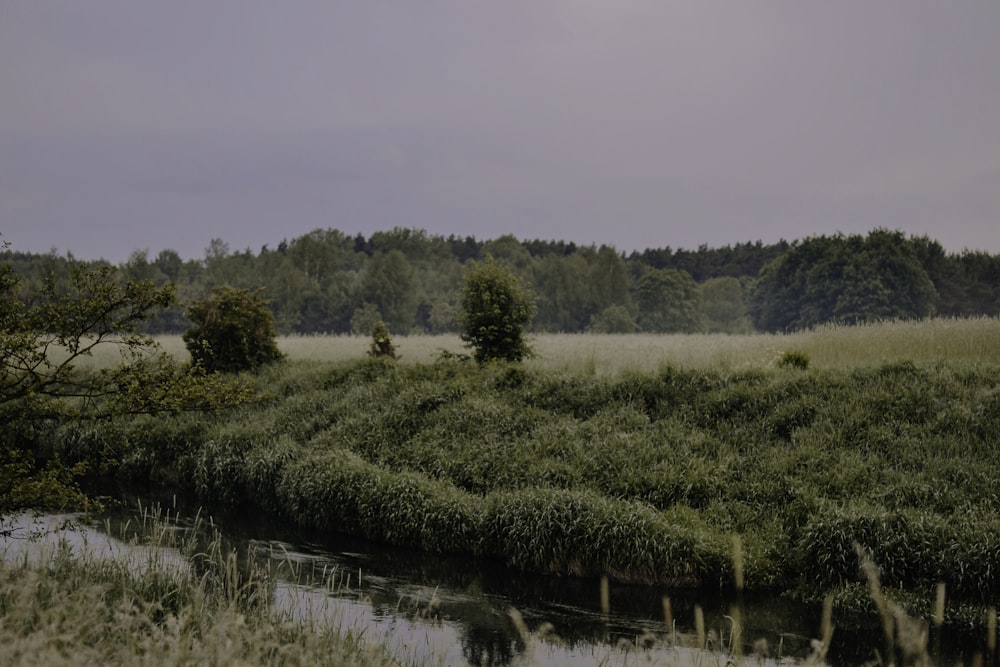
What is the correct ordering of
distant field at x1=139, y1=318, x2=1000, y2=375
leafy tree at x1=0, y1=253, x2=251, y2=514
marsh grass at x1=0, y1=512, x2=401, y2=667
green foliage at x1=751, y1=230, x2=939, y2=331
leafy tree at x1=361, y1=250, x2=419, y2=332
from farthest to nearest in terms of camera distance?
leafy tree at x1=361, y1=250, x2=419, y2=332
green foliage at x1=751, y1=230, x2=939, y2=331
distant field at x1=139, y1=318, x2=1000, y2=375
leafy tree at x1=0, y1=253, x2=251, y2=514
marsh grass at x1=0, y1=512, x2=401, y2=667

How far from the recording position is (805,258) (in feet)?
180

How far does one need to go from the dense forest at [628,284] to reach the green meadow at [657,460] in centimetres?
3219

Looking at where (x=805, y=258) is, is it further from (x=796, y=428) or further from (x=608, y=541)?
(x=608, y=541)

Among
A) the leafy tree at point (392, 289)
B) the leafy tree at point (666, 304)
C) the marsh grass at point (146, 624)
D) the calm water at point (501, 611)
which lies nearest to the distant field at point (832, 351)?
the calm water at point (501, 611)

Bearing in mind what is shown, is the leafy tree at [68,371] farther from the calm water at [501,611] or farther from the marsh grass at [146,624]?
the marsh grass at [146,624]

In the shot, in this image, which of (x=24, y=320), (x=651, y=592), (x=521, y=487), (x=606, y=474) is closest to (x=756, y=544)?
(x=651, y=592)

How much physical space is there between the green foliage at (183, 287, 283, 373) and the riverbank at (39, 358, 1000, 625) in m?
4.08

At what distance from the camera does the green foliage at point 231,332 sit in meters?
23.2

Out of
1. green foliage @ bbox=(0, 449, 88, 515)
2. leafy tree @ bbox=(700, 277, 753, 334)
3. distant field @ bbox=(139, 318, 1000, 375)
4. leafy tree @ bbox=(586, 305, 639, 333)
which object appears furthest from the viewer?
leafy tree @ bbox=(700, 277, 753, 334)

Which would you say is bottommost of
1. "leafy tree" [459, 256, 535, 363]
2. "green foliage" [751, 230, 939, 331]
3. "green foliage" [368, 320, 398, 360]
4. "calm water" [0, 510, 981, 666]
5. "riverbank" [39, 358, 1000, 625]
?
"calm water" [0, 510, 981, 666]

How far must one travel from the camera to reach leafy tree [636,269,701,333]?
203 feet

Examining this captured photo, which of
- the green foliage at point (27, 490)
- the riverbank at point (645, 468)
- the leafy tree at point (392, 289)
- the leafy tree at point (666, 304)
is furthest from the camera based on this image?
the leafy tree at point (666, 304)

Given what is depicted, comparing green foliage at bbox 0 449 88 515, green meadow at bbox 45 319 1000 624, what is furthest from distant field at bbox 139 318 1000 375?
green foliage at bbox 0 449 88 515

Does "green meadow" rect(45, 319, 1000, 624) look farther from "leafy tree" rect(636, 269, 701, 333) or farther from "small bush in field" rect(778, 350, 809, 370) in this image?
"leafy tree" rect(636, 269, 701, 333)
